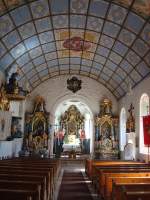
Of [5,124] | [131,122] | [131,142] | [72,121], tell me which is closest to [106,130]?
[131,122]

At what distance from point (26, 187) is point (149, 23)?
360 inches

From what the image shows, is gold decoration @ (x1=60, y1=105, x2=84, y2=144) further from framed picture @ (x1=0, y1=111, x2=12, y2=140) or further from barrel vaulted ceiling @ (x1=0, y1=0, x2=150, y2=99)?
framed picture @ (x1=0, y1=111, x2=12, y2=140)

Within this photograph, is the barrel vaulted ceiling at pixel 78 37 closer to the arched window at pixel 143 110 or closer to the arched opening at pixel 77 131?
the arched window at pixel 143 110

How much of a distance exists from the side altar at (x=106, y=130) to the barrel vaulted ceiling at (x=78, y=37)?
2.69 m

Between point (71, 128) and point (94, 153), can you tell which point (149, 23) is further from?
point (71, 128)

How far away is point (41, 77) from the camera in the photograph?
859 inches

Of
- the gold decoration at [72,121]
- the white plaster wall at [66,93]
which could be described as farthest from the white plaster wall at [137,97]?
the gold decoration at [72,121]

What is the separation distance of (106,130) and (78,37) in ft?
31.1

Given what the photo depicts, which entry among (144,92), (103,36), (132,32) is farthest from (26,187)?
(144,92)

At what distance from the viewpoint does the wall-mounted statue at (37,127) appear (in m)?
21.6

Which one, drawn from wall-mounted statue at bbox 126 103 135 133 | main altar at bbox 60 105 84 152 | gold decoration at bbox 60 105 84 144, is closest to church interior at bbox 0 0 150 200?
wall-mounted statue at bbox 126 103 135 133

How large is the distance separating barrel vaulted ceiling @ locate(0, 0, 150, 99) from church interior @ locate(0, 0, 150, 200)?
0.05 metres

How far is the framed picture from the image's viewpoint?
44.9 feet

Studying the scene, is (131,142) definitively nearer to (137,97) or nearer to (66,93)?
(137,97)
